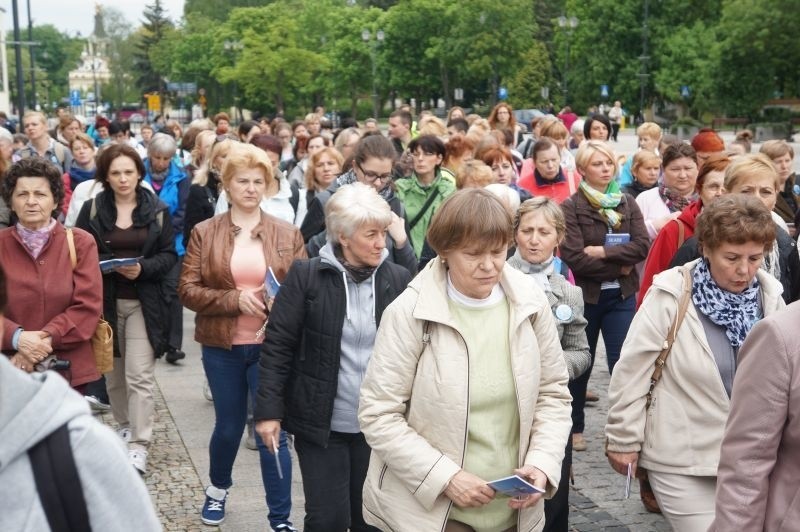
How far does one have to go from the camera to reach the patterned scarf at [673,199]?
25.7ft

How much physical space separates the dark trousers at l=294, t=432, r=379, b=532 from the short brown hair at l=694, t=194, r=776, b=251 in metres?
1.71

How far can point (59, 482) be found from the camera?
1.96m

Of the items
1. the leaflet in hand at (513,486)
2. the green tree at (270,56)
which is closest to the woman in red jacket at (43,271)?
the leaflet in hand at (513,486)

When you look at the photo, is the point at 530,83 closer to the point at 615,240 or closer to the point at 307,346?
the point at 615,240

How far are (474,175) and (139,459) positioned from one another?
2935 millimetres

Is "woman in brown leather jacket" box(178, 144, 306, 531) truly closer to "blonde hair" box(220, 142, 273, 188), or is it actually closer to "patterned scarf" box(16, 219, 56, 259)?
"blonde hair" box(220, 142, 273, 188)

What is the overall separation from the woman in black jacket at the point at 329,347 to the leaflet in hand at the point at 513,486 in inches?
44.9

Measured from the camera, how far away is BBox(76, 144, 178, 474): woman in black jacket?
676cm

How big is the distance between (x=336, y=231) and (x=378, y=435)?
1137mm

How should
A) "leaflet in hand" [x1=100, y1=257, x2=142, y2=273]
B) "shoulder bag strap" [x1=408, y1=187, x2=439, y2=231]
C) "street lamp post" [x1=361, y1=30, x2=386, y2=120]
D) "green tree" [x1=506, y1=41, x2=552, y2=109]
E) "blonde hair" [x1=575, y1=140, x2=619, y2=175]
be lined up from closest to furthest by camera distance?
"leaflet in hand" [x1=100, y1=257, x2=142, y2=273]
"blonde hair" [x1=575, y1=140, x2=619, y2=175]
"shoulder bag strap" [x1=408, y1=187, x2=439, y2=231]
"street lamp post" [x1=361, y1=30, x2=386, y2=120]
"green tree" [x1=506, y1=41, x2=552, y2=109]

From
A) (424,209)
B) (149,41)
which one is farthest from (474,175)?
(149,41)

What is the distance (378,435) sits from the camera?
3678 millimetres

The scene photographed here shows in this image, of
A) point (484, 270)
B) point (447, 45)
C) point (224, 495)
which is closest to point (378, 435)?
point (484, 270)

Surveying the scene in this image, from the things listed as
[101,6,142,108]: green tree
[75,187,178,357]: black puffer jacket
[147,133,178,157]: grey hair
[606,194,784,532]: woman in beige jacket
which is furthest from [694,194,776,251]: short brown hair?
[101,6,142,108]: green tree
